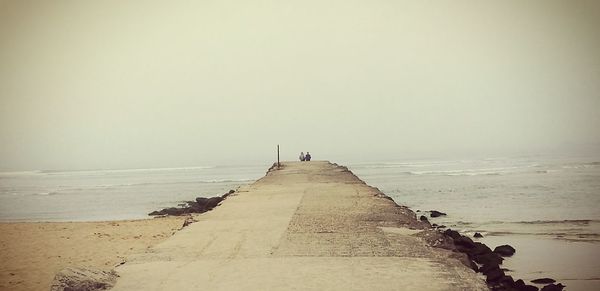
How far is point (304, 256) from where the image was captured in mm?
5625

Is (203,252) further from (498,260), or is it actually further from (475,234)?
(475,234)

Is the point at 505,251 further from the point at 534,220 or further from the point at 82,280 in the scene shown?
the point at 82,280

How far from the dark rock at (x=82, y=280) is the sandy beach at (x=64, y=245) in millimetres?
1804

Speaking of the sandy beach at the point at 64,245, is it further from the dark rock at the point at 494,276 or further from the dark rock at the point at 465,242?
the dark rock at the point at 465,242

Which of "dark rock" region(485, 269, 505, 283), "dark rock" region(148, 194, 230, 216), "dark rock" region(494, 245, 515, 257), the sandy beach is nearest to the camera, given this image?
"dark rock" region(485, 269, 505, 283)

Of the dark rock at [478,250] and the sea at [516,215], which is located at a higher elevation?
the dark rock at [478,250]

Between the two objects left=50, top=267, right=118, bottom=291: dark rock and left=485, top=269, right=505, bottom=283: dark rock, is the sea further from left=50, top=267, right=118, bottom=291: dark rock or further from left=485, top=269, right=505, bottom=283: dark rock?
left=50, top=267, right=118, bottom=291: dark rock

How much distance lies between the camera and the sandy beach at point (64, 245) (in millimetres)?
8531

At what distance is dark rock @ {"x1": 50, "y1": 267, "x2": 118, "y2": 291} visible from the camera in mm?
4469

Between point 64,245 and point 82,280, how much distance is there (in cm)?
764

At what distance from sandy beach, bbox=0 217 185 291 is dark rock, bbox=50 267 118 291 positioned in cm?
180

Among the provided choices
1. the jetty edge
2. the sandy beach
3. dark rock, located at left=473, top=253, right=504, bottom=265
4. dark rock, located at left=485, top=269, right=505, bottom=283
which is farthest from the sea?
the sandy beach

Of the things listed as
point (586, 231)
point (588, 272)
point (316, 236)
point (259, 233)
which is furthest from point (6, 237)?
point (586, 231)

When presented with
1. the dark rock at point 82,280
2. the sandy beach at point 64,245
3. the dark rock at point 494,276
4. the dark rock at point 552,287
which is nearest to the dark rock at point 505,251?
the dark rock at point 494,276
